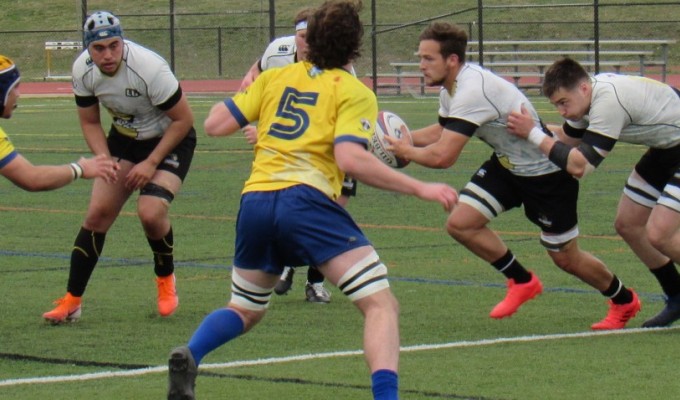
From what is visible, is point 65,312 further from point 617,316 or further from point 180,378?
point 617,316

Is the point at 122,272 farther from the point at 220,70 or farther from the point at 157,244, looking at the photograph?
the point at 220,70

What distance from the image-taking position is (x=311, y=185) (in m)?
5.92

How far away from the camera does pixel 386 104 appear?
32.1 metres

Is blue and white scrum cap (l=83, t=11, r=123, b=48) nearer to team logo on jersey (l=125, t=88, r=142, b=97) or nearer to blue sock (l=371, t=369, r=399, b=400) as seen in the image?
team logo on jersey (l=125, t=88, r=142, b=97)

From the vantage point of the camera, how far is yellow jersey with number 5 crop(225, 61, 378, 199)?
5.93 metres

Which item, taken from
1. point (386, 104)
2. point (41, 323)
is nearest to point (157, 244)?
point (41, 323)

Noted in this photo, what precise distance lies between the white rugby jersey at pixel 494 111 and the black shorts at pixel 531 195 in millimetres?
71

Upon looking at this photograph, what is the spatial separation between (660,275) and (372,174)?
3.40 meters

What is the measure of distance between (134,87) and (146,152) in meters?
0.48

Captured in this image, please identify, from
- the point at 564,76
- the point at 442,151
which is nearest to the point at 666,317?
the point at 564,76

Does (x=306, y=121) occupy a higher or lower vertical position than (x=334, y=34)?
lower

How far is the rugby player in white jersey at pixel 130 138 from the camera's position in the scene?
8547 mm

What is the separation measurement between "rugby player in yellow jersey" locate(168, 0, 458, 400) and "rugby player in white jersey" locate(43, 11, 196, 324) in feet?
8.20

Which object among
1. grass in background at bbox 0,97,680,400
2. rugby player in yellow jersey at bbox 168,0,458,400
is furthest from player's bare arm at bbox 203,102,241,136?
grass in background at bbox 0,97,680,400
